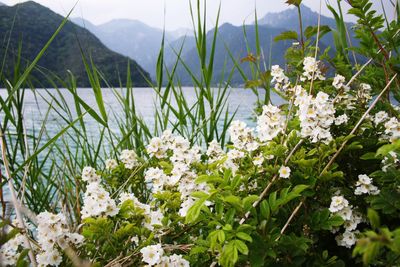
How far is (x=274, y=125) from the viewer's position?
149 centimetres

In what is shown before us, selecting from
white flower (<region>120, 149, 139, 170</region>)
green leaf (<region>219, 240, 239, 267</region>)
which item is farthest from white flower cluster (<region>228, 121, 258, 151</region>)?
white flower (<region>120, 149, 139, 170</region>)

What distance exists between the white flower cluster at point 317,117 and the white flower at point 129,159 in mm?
1036

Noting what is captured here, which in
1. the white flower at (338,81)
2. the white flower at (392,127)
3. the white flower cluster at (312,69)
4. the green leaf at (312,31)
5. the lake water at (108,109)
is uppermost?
the green leaf at (312,31)

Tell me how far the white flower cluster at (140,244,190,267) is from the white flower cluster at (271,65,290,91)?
101 cm

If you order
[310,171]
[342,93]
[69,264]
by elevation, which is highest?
[342,93]

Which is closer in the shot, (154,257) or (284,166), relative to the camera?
(154,257)

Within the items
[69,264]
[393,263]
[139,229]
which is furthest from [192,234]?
[393,263]

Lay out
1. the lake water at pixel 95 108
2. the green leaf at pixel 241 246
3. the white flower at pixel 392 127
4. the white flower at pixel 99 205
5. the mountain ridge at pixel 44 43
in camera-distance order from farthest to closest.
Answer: the lake water at pixel 95 108
the mountain ridge at pixel 44 43
the white flower at pixel 392 127
the white flower at pixel 99 205
the green leaf at pixel 241 246

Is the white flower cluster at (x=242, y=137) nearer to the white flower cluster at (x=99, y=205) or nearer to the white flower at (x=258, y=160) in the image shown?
the white flower at (x=258, y=160)

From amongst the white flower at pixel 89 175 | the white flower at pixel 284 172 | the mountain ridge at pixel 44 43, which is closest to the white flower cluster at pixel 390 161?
the white flower at pixel 284 172

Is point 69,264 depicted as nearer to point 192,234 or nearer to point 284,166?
point 192,234

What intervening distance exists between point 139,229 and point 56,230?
0.27 metres

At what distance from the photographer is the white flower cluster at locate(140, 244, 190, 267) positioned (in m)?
1.13

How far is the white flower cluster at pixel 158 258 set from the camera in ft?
3.69
